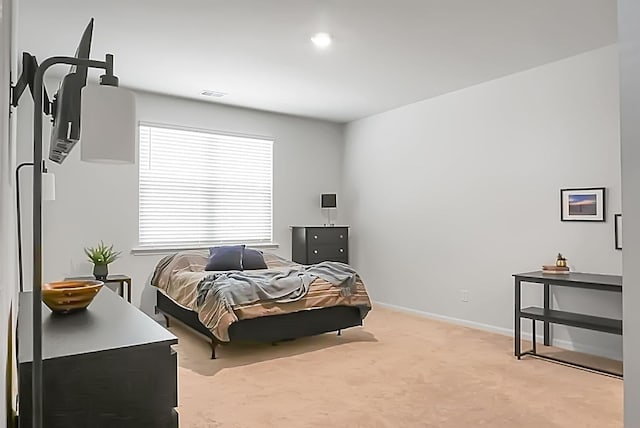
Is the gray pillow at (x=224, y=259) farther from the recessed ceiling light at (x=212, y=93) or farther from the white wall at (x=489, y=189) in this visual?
the white wall at (x=489, y=189)

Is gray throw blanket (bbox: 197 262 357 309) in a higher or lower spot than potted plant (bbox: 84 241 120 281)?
lower

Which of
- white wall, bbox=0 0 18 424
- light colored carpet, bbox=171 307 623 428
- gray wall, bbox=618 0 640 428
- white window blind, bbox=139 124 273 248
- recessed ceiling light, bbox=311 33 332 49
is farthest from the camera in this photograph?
white window blind, bbox=139 124 273 248

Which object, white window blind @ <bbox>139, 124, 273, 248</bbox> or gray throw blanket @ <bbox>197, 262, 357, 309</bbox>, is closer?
gray throw blanket @ <bbox>197, 262, 357, 309</bbox>

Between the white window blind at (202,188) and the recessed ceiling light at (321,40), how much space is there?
2.39 m

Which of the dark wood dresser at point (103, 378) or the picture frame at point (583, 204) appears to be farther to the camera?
the picture frame at point (583, 204)

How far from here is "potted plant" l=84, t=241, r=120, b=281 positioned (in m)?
4.71

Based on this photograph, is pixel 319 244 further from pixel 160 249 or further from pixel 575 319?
pixel 575 319

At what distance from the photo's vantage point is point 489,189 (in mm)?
4914

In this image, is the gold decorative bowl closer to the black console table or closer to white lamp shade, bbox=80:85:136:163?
white lamp shade, bbox=80:85:136:163

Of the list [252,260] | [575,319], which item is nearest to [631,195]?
[575,319]

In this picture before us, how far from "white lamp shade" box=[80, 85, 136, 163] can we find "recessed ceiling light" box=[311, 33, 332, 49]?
8.53 feet

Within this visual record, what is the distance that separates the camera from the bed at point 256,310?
382 cm

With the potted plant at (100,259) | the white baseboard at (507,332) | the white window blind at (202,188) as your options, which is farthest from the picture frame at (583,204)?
the potted plant at (100,259)

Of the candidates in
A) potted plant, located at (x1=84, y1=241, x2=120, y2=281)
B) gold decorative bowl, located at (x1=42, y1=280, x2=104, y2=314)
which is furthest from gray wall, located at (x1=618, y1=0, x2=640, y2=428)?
potted plant, located at (x1=84, y1=241, x2=120, y2=281)
